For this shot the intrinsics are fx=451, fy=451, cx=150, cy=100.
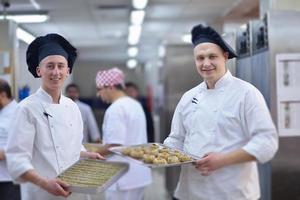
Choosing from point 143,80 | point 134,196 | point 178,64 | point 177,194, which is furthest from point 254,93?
point 143,80

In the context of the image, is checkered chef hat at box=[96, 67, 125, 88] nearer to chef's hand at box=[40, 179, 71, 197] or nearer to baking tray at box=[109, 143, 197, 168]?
baking tray at box=[109, 143, 197, 168]

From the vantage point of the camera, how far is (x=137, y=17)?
18.1 ft

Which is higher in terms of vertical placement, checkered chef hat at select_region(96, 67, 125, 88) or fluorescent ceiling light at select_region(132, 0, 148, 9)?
fluorescent ceiling light at select_region(132, 0, 148, 9)

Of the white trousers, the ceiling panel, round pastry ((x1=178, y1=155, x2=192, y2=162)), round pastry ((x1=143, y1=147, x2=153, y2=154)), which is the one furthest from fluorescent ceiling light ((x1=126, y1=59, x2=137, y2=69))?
round pastry ((x1=178, y1=155, x2=192, y2=162))

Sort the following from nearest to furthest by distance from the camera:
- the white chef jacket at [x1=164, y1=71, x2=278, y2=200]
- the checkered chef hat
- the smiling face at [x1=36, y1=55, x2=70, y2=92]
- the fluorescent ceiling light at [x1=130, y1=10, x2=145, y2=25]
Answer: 1. the white chef jacket at [x1=164, y1=71, x2=278, y2=200]
2. the smiling face at [x1=36, y1=55, x2=70, y2=92]
3. the checkered chef hat
4. the fluorescent ceiling light at [x1=130, y1=10, x2=145, y2=25]

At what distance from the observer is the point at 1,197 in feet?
7.52

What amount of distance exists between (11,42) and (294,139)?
1361 mm

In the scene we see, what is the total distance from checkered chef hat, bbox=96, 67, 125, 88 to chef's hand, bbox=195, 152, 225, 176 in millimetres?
946

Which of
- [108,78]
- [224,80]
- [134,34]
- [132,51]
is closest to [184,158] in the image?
[224,80]

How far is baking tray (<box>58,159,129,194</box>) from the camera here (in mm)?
1321

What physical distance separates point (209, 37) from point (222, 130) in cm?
28

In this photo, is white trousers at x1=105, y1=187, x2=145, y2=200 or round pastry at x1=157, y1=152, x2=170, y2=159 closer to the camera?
round pastry at x1=157, y1=152, x2=170, y2=159

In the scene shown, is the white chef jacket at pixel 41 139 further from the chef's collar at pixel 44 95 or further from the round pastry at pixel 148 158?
the round pastry at pixel 148 158

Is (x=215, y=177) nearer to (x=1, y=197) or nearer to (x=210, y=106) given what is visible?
(x=210, y=106)
